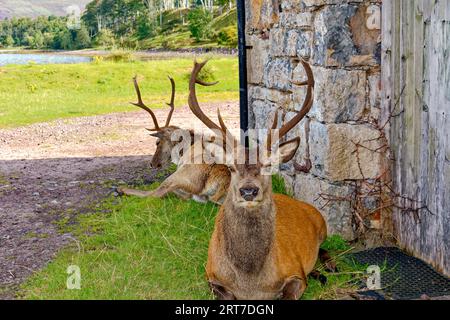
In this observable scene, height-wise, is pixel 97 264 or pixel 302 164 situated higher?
pixel 302 164

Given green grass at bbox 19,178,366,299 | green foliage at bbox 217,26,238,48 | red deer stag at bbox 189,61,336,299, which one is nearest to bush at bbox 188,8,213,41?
green foliage at bbox 217,26,238,48

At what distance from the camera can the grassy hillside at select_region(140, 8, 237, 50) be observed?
62.2 metres

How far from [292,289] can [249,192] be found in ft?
2.76

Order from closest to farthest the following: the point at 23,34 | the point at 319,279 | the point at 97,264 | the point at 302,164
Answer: the point at 319,279, the point at 97,264, the point at 302,164, the point at 23,34

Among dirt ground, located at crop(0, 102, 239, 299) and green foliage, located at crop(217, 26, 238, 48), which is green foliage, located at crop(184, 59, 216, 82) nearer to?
dirt ground, located at crop(0, 102, 239, 299)

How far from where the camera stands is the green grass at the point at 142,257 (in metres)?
5.25

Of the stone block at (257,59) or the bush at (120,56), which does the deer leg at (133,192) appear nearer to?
the stone block at (257,59)

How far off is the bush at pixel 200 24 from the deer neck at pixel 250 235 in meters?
60.7

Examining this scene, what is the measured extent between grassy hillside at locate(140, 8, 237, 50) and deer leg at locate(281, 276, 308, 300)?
51.5 metres

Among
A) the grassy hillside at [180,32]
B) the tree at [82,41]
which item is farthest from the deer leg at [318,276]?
the tree at [82,41]

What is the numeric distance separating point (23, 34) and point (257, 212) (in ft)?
316
